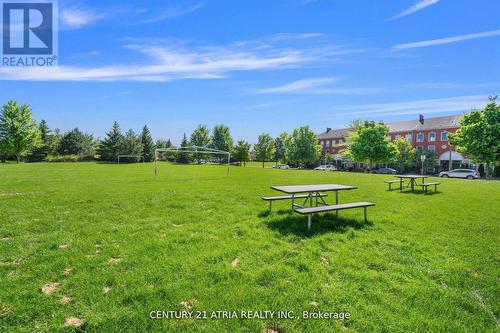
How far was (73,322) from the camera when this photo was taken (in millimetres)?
3105

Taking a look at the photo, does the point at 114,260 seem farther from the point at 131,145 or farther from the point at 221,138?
the point at 221,138

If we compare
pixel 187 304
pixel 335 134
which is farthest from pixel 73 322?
pixel 335 134

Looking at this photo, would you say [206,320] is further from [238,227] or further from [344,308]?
[238,227]

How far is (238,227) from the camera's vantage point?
6.67 m

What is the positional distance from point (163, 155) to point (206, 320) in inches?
2949

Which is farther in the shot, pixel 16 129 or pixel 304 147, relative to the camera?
pixel 304 147

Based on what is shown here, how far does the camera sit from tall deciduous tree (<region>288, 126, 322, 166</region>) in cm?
6456

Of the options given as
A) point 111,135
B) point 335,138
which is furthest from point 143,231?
point 335,138

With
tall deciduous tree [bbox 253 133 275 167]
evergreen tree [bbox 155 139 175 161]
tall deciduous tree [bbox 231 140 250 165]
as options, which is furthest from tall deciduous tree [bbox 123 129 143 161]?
tall deciduous tree [bbox 253 133 275 167]

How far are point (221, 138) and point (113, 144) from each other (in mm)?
24945

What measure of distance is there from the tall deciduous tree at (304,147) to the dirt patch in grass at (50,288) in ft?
205

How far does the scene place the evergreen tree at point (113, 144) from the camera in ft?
204

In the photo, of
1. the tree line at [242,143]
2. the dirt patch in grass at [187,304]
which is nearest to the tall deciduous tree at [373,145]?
the tree line at [242,143]

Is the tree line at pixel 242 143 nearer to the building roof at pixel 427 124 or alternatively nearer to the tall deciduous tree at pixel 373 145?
the tall deciduous tree at pixel 373 145
